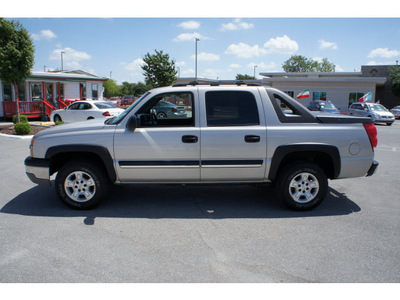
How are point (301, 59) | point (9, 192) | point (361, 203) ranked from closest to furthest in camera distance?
point (361, 203)
point (9, 192)
point (301, 59)

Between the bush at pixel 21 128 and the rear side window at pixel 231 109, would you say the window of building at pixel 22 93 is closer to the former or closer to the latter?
the bush at pixel 21 128

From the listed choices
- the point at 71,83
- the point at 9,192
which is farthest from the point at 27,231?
the point at 71,83

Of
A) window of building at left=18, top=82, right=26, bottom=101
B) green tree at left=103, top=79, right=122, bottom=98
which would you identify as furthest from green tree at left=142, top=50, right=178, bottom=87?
green tree at left=103, top=79, right=122, bottom=98

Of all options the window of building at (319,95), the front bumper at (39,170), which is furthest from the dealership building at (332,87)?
the front bumper at (39,170)

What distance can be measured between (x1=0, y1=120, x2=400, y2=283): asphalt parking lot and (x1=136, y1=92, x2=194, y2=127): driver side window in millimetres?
1296

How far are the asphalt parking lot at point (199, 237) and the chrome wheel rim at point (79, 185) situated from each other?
0.26 meters

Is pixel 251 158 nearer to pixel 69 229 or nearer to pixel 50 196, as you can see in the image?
pixel 69 229

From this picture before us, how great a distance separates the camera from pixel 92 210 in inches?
194

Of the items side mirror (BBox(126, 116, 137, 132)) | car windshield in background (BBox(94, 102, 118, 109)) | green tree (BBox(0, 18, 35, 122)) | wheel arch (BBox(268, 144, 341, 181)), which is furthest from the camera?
Answer: car windshield in background (BBox(94, 102, 118, 109))

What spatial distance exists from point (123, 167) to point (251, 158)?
1.86m

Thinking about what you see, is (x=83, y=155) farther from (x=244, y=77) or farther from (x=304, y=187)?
(x=244, y=77)

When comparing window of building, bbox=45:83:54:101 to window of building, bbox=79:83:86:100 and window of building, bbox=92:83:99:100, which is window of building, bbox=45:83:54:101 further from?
Answer: window of building, bbox=92:83:99:100

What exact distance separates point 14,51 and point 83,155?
12468 mm

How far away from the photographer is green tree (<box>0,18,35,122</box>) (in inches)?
572
